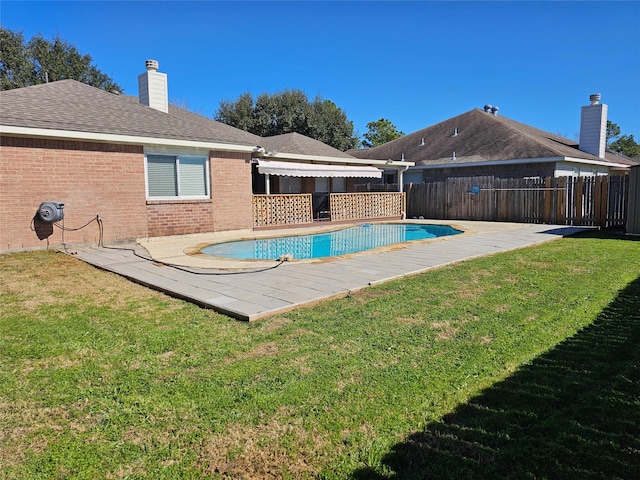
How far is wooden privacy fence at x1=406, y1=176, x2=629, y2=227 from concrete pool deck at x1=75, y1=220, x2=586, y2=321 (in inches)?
268

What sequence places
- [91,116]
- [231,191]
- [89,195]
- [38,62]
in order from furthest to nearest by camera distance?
[38,62], [231,191], [91,116], [89,195]

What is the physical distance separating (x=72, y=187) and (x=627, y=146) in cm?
6845

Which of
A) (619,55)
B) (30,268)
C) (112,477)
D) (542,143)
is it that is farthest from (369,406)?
(619,55)

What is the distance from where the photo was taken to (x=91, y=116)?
12680 mm

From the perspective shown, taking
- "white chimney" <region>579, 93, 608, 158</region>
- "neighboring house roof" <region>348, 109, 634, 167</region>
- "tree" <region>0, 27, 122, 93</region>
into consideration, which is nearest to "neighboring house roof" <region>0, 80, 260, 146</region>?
"neighboring house roof" <region>348, 109, 634, 167</region>

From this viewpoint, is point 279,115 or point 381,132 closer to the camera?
point 279,115

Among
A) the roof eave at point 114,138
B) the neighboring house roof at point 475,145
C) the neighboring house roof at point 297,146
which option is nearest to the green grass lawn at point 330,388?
the roof eave at point 114,138

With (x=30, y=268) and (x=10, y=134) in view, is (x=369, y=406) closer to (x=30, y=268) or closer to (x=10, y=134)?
(x=30, y=268)

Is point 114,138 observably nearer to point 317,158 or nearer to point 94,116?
point 94,116

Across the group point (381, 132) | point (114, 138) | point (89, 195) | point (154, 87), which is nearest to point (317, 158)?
point (154, 87)

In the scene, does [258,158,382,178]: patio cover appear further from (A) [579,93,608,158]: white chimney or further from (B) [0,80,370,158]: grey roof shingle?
(A) [579,93,608,158]: white chimney

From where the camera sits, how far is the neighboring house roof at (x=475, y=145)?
77.8 ft

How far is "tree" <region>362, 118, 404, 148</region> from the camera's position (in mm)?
60344

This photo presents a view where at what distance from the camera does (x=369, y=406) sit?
3.34m
